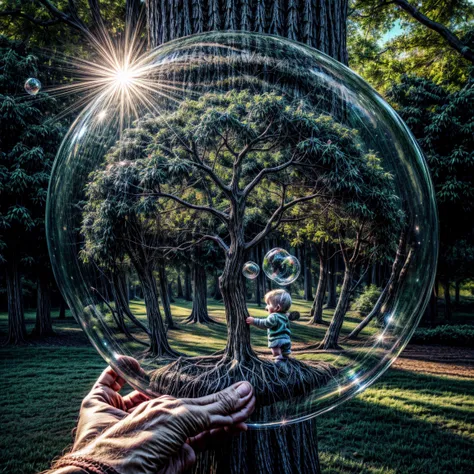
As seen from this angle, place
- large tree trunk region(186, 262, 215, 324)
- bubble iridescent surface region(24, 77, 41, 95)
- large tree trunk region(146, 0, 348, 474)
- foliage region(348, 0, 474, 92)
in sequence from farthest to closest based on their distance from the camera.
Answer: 1. foliage region(348, 0, 474, 92)
2. bubble iridescent surface region(24, 77, 41, 95)
3. large tree trunk region(146, 0, 348, 474)
4. large tree trunk region(186, 262, 215, 324)

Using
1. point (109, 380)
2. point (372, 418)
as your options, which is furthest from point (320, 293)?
point (372, 418)

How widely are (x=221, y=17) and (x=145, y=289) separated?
5.28 ft

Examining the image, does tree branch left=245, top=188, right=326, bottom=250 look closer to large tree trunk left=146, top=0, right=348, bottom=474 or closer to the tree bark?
large tree trunk left=146, top=0, right=348, bottom=474

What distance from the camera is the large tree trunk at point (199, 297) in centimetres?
138

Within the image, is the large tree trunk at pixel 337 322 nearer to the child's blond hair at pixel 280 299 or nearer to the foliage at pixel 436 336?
the child's blond hair at pixel 280 299

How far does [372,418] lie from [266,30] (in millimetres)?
5080

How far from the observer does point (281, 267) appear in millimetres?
1361

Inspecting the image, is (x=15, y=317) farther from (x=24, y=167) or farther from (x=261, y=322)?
(x=261, y=322)

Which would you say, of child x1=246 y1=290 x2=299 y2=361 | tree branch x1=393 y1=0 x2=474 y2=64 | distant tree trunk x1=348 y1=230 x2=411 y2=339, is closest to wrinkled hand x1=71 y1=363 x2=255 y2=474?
child x1=246 y1=290 x2=299 y2=361

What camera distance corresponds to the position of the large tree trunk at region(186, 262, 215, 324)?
54.1 inches

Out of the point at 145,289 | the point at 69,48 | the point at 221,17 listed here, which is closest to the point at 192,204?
the point at 145,289

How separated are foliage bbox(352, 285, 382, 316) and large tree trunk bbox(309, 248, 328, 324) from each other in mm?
125

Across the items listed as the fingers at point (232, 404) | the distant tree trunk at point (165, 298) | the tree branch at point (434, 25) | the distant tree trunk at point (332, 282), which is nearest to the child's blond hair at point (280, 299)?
the distant tree trunk at point (332, 282)

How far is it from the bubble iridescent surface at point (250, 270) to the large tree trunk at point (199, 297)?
Result: 0.18 meters
